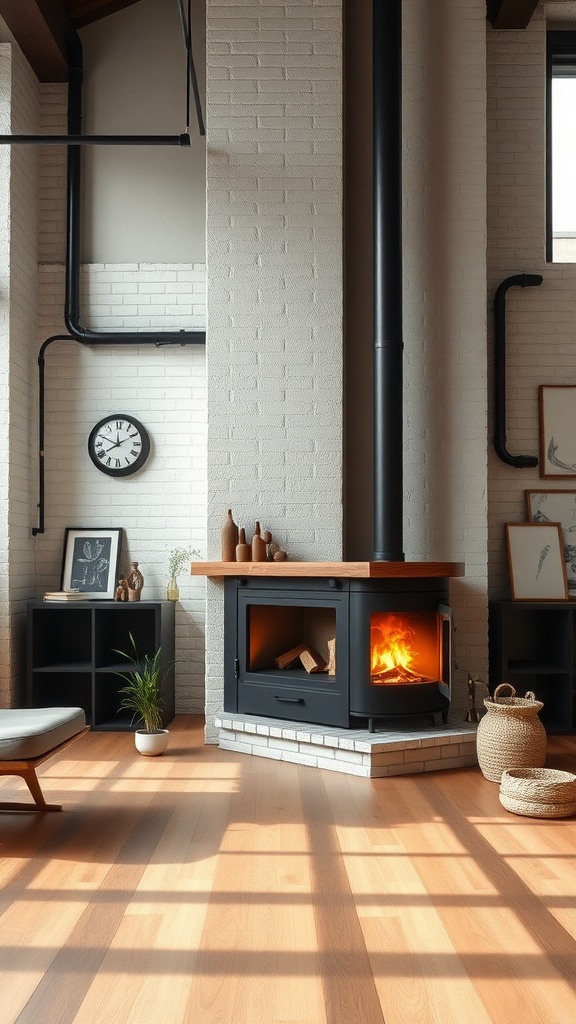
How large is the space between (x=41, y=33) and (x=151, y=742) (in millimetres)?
4482

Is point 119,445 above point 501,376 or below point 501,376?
below

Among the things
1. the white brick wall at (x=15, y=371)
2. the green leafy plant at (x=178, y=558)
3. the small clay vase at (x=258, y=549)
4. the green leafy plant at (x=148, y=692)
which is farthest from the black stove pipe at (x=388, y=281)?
the white brick wall at (x=15, y=371)

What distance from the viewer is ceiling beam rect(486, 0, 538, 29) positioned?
6004mm

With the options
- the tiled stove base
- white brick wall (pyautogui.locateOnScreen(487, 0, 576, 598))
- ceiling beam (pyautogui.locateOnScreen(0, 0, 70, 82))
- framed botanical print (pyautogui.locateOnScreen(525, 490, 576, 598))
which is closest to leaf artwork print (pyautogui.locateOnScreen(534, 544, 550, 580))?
framed botanical print (pyautogui.locateOnScreen(525, 490, 576, 598))

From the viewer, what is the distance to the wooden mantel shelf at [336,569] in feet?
15.8

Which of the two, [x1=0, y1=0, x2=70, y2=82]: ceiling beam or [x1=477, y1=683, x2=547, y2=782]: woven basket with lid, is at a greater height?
[x1=0, y1=0, x2=70, y2=82]: ceiling beam

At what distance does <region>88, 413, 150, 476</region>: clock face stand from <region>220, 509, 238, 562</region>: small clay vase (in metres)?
1.30

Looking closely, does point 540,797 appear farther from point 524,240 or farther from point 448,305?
point 524,240

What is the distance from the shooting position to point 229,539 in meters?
5.40

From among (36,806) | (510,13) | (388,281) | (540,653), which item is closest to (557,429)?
(540,653)

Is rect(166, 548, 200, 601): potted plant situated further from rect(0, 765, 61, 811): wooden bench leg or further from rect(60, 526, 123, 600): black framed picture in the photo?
rect(0, 765, 61, 811): wooden bench leg

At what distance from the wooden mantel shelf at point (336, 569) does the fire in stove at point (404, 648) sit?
246 mm

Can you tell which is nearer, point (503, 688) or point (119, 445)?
point (503, 688)

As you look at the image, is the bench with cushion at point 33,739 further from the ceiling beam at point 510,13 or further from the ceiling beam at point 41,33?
the ceiling beam at point 510,13
